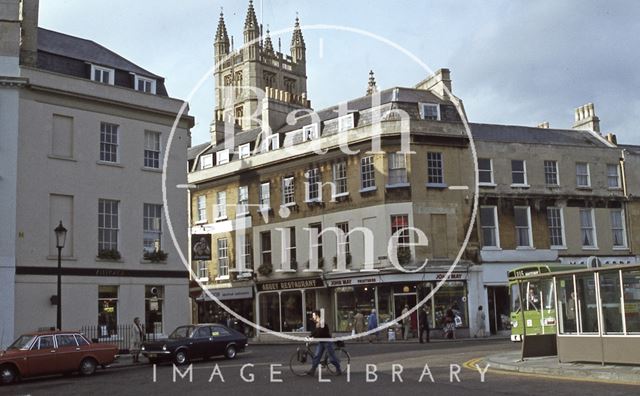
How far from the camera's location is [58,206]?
92.3ft

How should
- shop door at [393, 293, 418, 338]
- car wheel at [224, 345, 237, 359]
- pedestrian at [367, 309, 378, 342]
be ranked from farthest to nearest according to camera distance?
1. shop door at [393, 293, 418, 338]
2. pedestrian at [367, 309, 378, 342]
3. car wheel at [224, 345, 237, 359]

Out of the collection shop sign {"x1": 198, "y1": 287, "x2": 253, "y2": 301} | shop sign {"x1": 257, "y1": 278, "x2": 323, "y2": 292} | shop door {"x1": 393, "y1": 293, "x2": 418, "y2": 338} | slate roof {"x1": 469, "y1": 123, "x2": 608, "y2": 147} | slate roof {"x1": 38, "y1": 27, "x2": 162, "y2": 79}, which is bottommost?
shop door {"x1": 393, "y1": 293, "x2": 418, "y2": 338}

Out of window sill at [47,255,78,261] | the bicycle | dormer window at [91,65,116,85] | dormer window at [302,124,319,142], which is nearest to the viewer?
the bicycle

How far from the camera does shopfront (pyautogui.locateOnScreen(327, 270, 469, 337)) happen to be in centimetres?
3684

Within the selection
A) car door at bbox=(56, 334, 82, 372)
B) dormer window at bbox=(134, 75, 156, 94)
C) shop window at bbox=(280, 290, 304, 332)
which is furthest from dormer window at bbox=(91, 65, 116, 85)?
shop window at bbox=(280, 290, 304, 332)

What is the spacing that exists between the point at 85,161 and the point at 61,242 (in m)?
6.23

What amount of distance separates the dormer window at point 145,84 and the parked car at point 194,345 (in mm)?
13072

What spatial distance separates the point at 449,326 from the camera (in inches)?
1383

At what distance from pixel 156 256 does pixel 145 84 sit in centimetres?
836

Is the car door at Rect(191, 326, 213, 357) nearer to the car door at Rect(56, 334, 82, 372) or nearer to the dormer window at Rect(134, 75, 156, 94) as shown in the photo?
the car door at Rect(56, 334, 82, 372)

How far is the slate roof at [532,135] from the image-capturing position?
4369 centimetres

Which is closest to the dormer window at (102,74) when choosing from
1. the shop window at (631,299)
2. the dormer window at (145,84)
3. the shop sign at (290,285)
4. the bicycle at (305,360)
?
the dormer window at (145,84)

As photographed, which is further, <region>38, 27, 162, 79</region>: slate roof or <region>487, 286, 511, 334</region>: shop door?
<region>487, 286, 511, 334</region>: shop door

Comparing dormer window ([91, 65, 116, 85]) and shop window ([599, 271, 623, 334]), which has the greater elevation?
dormer window ([91, 65, 116, 85])
